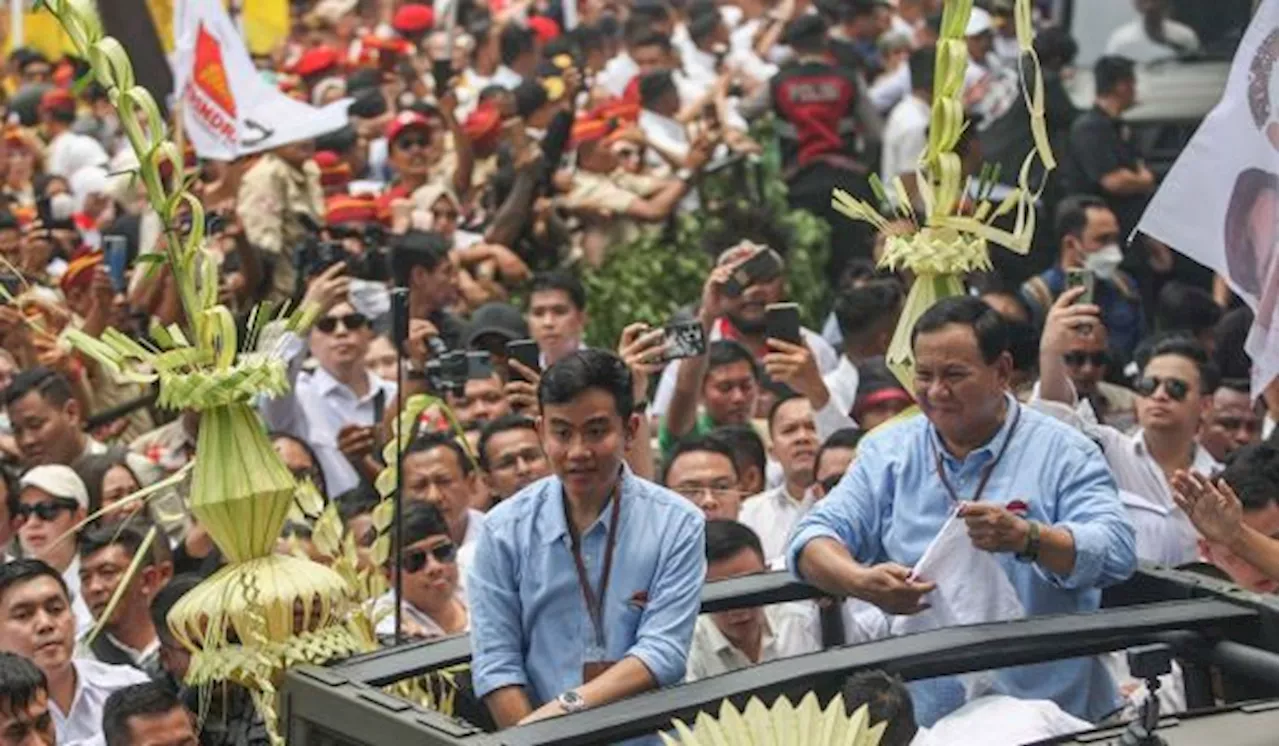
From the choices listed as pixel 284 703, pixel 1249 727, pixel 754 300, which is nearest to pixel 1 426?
pixel 754 300

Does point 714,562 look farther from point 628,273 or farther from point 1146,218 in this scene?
point 628,273

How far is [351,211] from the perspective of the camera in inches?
600

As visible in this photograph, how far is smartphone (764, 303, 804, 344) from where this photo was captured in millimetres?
11609

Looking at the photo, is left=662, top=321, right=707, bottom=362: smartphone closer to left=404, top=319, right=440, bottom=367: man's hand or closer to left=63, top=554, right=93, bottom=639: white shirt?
left=404, top=319, right=440, bottom=367: man's hand

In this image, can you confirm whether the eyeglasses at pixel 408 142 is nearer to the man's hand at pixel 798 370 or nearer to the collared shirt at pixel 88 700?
the man's hand at pixel 798 370

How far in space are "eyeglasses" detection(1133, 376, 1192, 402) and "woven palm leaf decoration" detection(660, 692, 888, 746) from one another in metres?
5.51

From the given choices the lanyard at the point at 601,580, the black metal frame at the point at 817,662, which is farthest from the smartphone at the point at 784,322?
the lanyard at the point at 601,580

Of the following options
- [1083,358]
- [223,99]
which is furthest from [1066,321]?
[223,99]

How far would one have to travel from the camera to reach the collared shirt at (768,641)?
350 inches

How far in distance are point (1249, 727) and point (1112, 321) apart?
8477 millimetres

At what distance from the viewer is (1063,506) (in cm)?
765

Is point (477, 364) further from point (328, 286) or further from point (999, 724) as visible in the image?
point (999, 724)

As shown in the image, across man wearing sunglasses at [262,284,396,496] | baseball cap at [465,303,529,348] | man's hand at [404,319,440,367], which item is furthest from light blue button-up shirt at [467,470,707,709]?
baseball cap at [465,303,529,348]

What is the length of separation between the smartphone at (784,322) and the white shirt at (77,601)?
275cm
